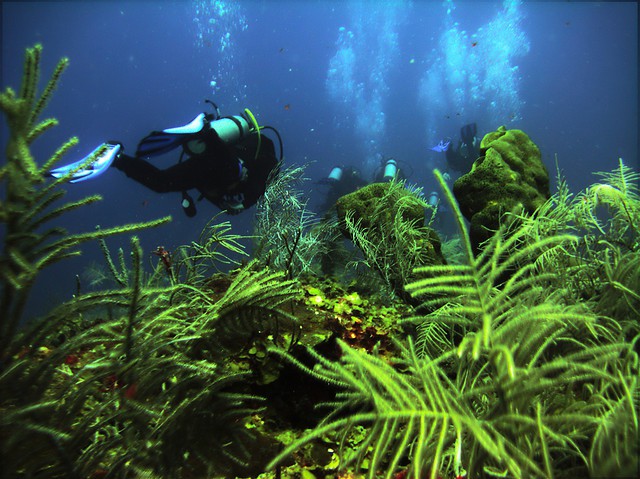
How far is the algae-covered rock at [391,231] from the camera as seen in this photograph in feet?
14.7

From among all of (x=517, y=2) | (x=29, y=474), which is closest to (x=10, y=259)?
(x=29, y=474)

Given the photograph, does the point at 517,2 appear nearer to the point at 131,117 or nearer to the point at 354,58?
the point at 354,58

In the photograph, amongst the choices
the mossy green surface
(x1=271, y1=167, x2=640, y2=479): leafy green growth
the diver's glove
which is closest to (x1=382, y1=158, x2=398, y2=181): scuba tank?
the diver's glove

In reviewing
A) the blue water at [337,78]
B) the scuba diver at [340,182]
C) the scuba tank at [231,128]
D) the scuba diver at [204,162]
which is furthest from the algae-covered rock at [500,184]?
the blue water at [337,78]

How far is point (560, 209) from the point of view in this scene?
9.94ft

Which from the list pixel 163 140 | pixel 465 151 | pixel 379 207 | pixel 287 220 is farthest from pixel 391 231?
pixel 465 151

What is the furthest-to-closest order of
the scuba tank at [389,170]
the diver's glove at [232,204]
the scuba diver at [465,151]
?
1. the scuba tank at [389,170]
2. the scuba diver at [465,151]
3. the diver's glove at [232,204]

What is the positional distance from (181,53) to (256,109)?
688 inches

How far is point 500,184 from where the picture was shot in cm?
449

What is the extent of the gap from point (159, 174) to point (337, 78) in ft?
240

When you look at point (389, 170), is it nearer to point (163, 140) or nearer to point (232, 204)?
point (232, 204)

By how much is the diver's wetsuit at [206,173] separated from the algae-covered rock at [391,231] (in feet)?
8.42

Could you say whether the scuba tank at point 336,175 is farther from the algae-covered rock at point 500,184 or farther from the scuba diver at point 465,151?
the algae-covered rock at point 500,184

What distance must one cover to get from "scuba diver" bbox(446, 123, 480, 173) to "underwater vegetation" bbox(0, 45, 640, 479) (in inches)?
468
